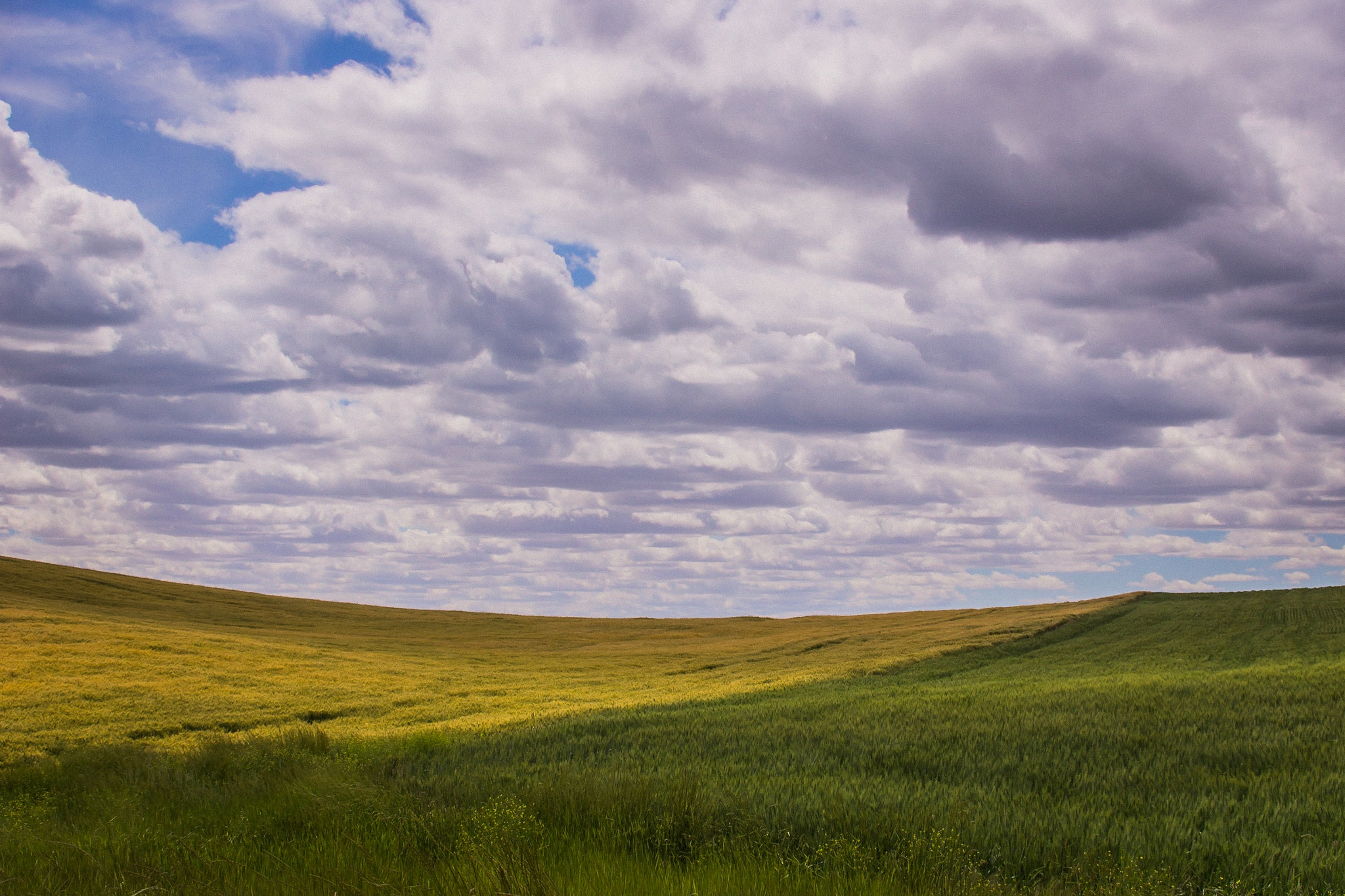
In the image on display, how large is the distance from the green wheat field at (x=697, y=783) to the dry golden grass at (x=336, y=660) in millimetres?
266

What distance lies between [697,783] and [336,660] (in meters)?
33.2

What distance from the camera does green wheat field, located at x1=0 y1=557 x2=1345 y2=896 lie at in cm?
600

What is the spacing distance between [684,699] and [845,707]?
6175 mm

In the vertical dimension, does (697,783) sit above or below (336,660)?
above

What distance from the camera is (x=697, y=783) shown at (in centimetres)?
819

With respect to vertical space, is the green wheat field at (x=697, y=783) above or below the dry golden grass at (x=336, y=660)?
above

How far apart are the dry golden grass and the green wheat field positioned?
266mm

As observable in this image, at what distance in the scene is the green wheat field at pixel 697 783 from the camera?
→ 600cm

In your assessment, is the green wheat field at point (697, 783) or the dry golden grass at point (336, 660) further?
the dry golden grass at point (336, 660)

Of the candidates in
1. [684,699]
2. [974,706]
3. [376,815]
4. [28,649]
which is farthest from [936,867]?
[28,649]

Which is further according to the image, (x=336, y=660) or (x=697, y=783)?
(x=336, y=660)

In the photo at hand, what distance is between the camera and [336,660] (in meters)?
37.3

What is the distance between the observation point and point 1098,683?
18.2 meters

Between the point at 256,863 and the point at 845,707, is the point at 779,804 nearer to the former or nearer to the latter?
the point at 256,863
